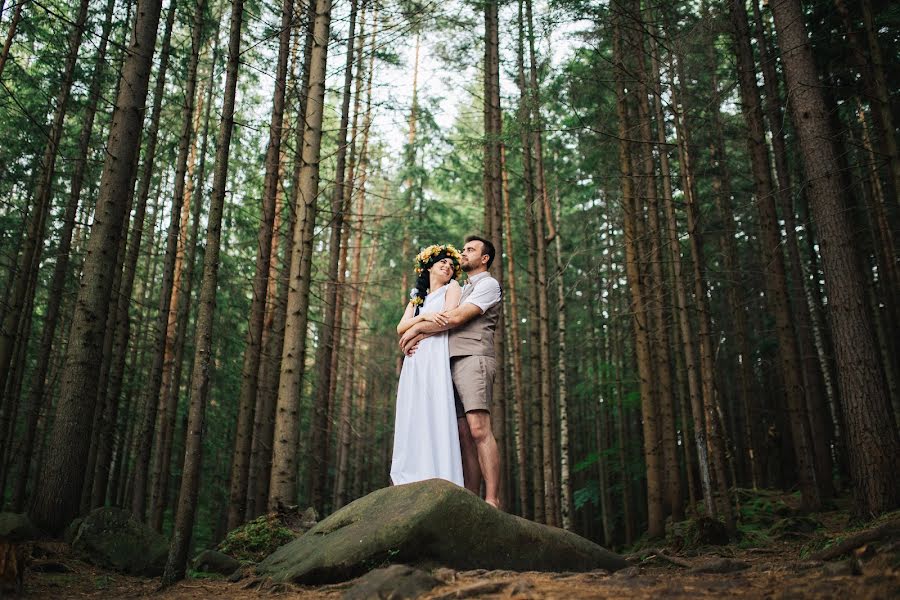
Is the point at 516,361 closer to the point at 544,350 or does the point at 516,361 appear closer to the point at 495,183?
the point at 544,350

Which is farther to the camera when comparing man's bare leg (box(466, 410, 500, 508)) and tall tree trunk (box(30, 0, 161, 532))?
tall tree trunk (box(30, 0, 161, 532))

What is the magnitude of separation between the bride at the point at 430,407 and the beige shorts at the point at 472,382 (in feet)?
0.37

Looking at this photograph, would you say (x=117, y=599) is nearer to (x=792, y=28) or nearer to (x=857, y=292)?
(x=857, y=292)

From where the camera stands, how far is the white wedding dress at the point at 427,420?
5.34 metres

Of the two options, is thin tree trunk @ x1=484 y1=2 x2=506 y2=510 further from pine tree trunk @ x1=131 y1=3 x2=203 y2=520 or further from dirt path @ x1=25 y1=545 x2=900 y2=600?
dirt path @ x1=25 y1=545 x2=900 y2=600

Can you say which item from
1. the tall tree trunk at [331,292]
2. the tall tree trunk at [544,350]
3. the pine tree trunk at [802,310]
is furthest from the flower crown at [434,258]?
the pine tree trunk at [802,310]

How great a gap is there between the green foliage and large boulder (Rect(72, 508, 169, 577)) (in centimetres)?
77

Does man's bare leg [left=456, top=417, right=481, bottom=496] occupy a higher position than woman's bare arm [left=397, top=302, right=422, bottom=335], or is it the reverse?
woman's bare arm [left=397, top=302, right=422, bottom=335]

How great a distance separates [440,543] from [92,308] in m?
4.68

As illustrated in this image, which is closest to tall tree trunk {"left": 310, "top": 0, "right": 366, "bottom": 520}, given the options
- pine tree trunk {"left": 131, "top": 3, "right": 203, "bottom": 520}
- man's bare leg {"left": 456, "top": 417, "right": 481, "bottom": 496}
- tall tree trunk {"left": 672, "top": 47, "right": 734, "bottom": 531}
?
pine tree trunk {"left": 131, "top": 3, "right": 203, "bottom": 520}

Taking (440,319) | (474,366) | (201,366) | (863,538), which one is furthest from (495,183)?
(863,538)

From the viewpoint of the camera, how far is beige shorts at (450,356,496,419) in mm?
5438

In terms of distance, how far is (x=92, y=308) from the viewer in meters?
6.33

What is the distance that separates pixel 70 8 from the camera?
10.5 meters
